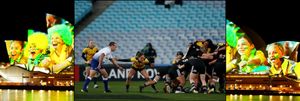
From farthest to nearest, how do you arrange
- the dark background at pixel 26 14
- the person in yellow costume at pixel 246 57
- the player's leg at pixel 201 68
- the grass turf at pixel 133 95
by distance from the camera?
1. the dark background at pixel 26 14
2. the person in yellow costume at pixel 246 57
3. the player's leg at pixel 201 68
4. the grass turf at pixel 133 95

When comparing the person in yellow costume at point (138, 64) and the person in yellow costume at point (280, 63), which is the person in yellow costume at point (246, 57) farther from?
the person in yellow costume at point (138, 64)

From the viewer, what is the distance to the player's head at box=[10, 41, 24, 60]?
12.3m

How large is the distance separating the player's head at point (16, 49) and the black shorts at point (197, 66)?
154 inches

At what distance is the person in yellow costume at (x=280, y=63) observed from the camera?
11.0 m

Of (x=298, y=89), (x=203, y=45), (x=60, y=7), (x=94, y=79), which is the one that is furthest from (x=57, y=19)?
(x=298, y=89)

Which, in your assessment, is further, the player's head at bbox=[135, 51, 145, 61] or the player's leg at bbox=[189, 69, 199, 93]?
the player's head at bbox=[135, 51, 145, 61]

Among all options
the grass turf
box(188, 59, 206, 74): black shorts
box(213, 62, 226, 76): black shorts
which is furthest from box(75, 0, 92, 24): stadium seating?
box(213, 62, 226, 76): black shorts

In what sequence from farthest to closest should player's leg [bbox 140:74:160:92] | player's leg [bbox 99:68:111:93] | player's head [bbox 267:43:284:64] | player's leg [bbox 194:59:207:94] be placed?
player's head [bbox 267:43:284:64], player's leg [bbox 194:59:207:94], player's leg [bbox 140:74:160:92], player's leg [bbox 99:68:111:93]

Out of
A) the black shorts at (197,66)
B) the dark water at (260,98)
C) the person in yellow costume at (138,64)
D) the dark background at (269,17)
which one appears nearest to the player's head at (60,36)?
the person in yellow costume at (138,64)

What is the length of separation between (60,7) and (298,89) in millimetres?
4946

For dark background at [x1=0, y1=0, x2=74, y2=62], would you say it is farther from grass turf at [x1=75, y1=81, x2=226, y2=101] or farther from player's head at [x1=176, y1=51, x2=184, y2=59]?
player's head at [x1=176, y1=51, x2=184, y2=59]

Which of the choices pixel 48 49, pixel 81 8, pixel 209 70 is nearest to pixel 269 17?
pixel 209 70

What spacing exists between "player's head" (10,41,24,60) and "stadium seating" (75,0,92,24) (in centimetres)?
191

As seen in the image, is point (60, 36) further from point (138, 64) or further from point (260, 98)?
point (260, 98)
